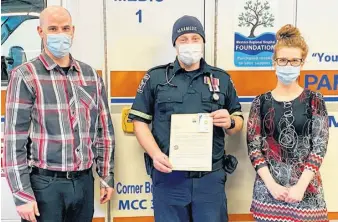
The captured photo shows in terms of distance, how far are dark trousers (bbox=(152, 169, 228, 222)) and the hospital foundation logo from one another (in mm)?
742

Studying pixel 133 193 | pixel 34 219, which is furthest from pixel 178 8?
pixel 34 219

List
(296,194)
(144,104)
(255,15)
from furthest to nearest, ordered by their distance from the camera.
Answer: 1. (255,15)
2. (144,104)
3. (296,194)

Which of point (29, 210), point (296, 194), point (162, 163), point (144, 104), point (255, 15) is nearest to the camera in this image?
point (29, 210)

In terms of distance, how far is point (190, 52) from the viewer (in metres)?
2.14

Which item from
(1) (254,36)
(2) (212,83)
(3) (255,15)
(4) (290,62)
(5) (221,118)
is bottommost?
(5) (221,118)

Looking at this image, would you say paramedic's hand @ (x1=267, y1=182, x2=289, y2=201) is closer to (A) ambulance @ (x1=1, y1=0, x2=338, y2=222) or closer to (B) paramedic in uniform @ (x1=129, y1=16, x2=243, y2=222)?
(B) paramedic in uniform @ (x1=129, y1=16, x2=243, y2=222)

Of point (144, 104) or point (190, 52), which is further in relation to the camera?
point (144, 104)

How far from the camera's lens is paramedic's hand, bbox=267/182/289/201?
205cm

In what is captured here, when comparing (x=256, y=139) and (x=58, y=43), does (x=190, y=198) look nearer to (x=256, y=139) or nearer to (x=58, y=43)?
(x=256, y=139)

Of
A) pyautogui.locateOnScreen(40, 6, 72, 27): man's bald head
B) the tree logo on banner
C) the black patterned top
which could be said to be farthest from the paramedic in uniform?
pyautogui.locateOnScreen(40, 6, 72, 27): man's bald head

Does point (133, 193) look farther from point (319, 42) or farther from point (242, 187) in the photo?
point (319, 42)

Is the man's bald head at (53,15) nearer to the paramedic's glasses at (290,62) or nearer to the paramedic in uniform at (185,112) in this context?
the paramedic in uniform at (185,112)

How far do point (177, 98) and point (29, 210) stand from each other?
0.90m

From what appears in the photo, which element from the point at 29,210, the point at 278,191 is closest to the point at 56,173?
the point at 29,210
